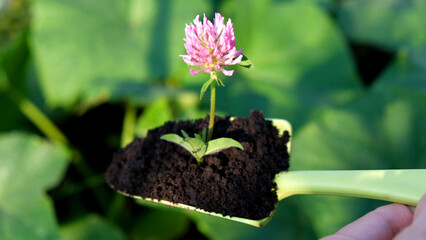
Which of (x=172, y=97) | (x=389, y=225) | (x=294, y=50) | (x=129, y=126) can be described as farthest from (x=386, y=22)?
(x=389, y=225)

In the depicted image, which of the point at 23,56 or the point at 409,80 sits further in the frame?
the point at 23,56

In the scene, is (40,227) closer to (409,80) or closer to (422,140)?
(422,140)

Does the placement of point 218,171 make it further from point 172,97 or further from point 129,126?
point 129,126

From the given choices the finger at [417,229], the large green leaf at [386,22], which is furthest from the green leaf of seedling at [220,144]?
the large green leaf at [386,22]

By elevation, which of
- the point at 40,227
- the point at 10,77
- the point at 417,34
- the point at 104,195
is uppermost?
the point at 417,34

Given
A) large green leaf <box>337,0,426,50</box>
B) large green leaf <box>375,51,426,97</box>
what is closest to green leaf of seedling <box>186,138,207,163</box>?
large green leaf <box>375,51,426,97</box>

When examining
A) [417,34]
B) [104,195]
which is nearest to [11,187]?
[104,195]

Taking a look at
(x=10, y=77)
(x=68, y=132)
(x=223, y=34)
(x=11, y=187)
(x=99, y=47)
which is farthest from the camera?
(x=68, y=132)

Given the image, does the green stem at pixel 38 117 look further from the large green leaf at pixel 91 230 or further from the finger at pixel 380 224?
the finger at pixel 380 224
